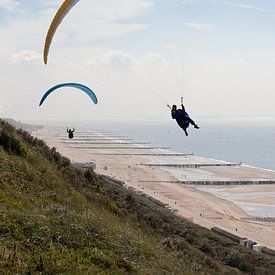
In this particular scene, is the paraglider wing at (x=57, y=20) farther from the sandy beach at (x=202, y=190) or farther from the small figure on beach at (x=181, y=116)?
the sandy beach at (x=202, y=190)

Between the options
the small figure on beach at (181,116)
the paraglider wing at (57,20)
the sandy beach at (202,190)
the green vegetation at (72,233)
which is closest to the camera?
the green vegetation at (72,233)

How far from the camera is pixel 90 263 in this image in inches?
274

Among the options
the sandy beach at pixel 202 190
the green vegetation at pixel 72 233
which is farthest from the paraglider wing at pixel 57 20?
the sandy beach at pixel 202 190

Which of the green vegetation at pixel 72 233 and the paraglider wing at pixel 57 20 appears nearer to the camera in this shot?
the green vegetation at pixel 72 233

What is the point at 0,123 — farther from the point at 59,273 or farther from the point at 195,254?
the point at 59,273

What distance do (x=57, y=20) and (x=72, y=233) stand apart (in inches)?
226

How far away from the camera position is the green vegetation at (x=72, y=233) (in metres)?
6.65

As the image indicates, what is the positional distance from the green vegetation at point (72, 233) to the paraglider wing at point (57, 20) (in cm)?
355

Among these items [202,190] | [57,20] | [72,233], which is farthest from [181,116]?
[202,190]

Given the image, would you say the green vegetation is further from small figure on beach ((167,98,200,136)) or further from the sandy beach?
the sandy beach

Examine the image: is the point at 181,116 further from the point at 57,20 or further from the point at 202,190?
the point at 202,190

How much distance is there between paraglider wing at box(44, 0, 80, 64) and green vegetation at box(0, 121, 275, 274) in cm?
355

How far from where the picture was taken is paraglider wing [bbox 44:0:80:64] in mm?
10172

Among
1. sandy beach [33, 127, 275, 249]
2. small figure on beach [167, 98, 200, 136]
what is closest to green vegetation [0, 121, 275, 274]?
small figure on beach [167, 98, 200, 136]
